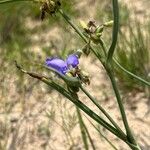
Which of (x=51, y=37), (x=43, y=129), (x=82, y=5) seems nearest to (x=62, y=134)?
(x=43, y=129)

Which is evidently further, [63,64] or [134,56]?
[134,56]

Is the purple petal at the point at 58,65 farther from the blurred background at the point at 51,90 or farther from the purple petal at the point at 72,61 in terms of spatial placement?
the blurred background at the point at 51,90

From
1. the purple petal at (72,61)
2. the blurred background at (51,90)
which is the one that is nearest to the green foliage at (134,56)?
the blurred background at (51,90)

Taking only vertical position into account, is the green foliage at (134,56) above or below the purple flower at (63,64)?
above

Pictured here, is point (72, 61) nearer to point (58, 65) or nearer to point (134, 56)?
point (58, 65)

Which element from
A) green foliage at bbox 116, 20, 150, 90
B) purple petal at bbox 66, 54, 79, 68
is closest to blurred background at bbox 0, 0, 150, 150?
green foliage at bbox 116, 20, 150, 90

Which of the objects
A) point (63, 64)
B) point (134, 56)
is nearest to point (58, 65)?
point (63, 64)
